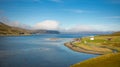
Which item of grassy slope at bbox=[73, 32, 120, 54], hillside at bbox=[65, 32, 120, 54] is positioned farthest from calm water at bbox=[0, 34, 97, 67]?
grassy slope at bbox=[73, 32, 120, 54]

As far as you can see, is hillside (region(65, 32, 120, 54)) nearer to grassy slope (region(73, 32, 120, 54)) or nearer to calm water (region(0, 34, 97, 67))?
grassy slope (region(73, 32, 120, 54))

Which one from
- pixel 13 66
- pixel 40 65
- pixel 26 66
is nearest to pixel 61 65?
pixel 40 65

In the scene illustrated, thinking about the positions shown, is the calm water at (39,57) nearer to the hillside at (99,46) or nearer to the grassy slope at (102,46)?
the hillside at (99,46)

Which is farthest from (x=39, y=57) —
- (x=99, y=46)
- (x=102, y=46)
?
(x=102, y=46)

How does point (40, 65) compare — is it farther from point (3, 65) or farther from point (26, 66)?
point (3, 65)

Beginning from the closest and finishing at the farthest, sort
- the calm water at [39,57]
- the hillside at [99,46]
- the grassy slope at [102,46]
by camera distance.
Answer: the calm water at [39,57] → the hillside at [99,46] → the grassy slope at [102,46]

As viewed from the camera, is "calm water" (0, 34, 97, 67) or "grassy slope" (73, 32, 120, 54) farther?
"grassy slope" (73, 32, 120, 54)

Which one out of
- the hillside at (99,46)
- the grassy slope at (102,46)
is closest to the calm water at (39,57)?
the hillside at (99,46)

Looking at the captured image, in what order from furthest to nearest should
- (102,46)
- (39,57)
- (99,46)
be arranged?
(99,46), (102,46), (39,57)

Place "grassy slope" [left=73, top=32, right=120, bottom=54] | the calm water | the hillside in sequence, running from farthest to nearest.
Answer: "grassy slope" [left=73, top=32, right=120, bottom=54]
the hillside
the calm water

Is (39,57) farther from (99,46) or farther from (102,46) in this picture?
(102,46)

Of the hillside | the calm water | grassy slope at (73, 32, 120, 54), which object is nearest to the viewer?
the calm water
